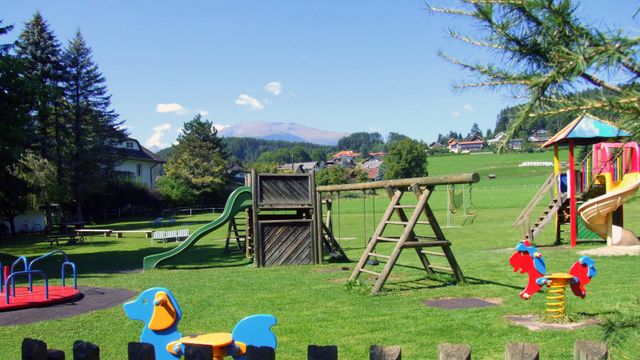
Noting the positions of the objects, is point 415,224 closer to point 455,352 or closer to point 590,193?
point 455,352

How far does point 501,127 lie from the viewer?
1.75 m

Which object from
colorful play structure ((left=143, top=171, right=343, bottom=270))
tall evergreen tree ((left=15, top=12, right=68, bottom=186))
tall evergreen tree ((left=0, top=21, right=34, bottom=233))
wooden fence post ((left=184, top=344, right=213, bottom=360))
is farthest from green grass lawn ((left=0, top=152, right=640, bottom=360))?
tall evergreen tree ((left=15, top=12, right=68, bottom=186))

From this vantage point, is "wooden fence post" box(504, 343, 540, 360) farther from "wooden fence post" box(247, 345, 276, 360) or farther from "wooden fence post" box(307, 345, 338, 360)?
"wooden fence post" box(247, 345, 276, 360)

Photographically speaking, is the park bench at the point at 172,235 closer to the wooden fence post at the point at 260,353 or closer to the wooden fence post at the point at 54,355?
the wooden fence post at the point at 54,355

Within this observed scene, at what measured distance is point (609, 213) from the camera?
1722cm

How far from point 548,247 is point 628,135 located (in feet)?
60.3

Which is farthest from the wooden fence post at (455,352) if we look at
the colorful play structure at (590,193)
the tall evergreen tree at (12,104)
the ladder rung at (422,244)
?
the tall evergreen tree at (12,104)

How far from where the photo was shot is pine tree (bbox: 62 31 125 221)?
43356 millimetres

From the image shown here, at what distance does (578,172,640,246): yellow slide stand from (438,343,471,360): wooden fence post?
15968mm

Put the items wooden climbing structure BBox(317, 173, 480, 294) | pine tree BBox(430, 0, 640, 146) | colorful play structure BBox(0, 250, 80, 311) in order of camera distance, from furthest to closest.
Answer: wooden climbing structure BBox(317, 173, 480, 294), colorful play structure BBox(0, 250, 80, 311), pine tree BBox(430, 0, 640, 146)

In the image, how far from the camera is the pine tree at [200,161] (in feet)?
215

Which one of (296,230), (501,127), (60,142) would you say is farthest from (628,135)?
(60,142)

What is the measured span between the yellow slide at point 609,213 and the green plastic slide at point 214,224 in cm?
1051

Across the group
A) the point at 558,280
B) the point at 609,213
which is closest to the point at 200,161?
the point at 609,213
